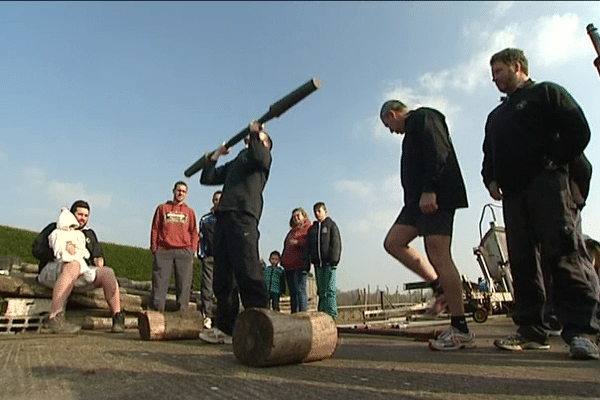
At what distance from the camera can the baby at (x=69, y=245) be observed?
215 inches

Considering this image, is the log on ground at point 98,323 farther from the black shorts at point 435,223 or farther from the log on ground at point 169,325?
the black shorts at point 435,223

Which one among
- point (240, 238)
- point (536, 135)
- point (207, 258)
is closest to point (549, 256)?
point (536, 135)

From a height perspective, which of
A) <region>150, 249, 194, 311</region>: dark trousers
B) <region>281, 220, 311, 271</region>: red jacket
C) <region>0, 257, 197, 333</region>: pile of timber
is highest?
<region>281, 220, 311, 271</region>: red jacket

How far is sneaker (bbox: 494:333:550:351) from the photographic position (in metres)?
3.24

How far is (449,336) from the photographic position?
3.37 meters

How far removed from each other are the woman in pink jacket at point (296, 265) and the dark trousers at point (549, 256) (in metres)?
4.33

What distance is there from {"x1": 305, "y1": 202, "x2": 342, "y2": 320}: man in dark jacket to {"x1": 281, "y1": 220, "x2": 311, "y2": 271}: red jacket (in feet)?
0.49

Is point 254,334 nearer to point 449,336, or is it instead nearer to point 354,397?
point 354,397

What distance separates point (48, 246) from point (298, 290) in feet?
11.7

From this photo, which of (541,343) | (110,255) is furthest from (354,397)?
(110,255)

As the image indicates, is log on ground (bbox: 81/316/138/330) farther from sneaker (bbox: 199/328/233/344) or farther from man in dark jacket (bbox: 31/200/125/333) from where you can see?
sneaker (bbox: 199/328/233/344)

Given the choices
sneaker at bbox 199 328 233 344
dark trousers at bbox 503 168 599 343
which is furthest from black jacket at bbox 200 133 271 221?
dark trousers at bbox 503 168 599 343

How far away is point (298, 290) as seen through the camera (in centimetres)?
742

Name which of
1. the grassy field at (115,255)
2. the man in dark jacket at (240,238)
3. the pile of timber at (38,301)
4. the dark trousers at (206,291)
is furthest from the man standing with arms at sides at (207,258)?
the grassy field at (115,255)
